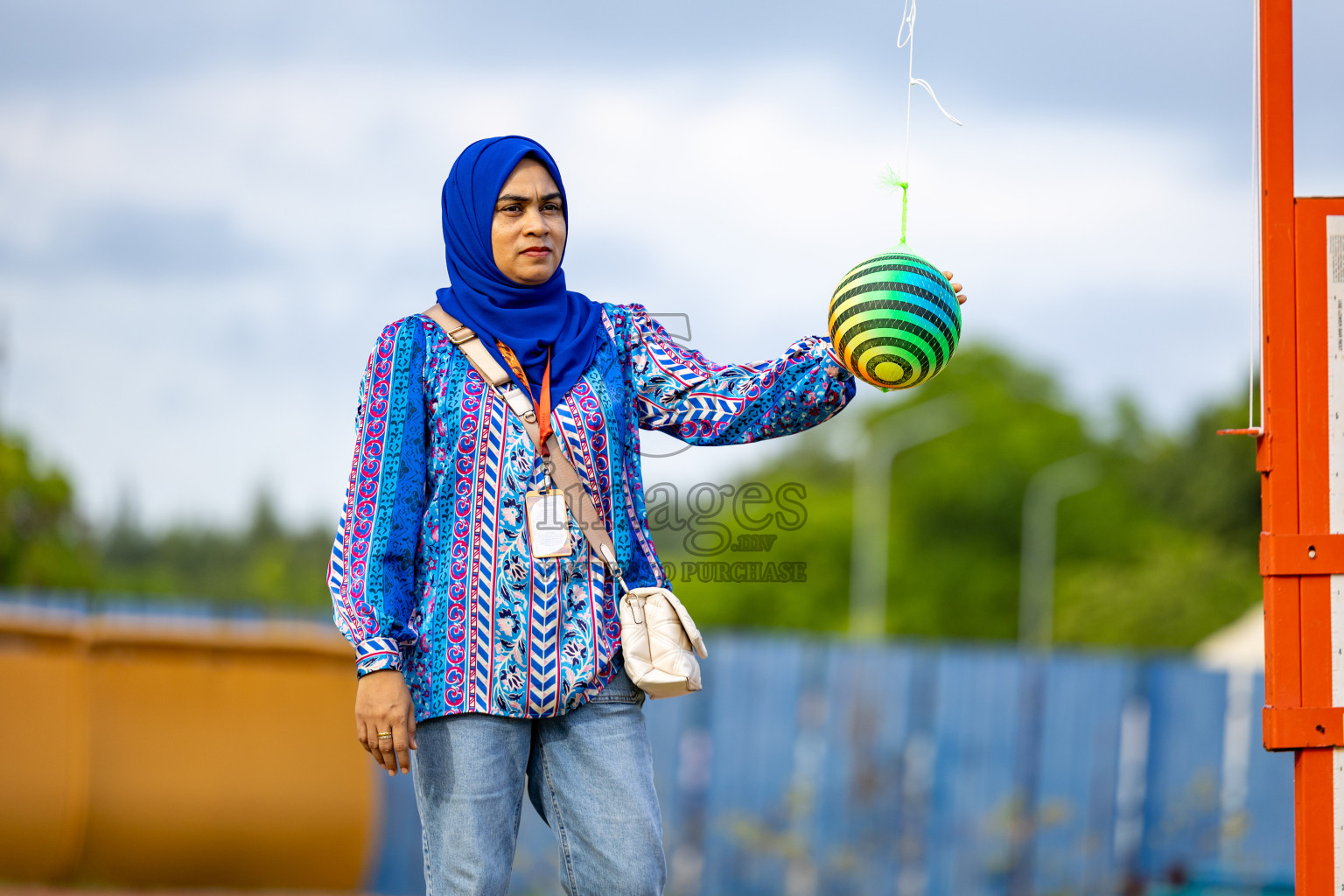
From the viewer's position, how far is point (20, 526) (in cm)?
1302

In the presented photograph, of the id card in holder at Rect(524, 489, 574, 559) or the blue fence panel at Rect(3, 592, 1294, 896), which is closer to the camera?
the id card in holder at Rect(524, 489, 574, 559)

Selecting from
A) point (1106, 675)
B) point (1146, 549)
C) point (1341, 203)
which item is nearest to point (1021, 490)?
point (1146, 549)

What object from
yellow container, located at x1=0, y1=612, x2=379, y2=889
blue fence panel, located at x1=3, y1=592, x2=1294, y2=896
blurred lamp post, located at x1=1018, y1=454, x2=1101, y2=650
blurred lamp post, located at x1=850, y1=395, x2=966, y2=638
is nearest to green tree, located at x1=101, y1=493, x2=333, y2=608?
blue fence panel, located at x1=3, y1=592, x2=1294, y2=896

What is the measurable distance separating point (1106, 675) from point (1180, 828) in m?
1.24

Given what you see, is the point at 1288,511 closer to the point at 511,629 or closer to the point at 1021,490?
the point at 511,629

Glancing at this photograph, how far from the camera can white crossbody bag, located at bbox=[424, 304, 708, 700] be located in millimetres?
2766

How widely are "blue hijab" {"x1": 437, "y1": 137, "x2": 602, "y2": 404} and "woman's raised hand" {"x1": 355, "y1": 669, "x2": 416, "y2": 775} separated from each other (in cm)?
66

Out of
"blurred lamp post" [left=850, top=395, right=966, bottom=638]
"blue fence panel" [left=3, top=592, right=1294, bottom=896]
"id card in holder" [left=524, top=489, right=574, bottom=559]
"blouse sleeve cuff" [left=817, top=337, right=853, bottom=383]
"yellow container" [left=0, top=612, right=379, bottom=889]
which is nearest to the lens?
"id card in holder" [left=524, top=489, right=574, bottom=559]

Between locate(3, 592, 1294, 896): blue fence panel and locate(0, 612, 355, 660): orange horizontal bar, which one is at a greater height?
locate(0, 612, 355, 660): orange horizontal bar

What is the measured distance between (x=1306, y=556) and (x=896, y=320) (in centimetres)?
112

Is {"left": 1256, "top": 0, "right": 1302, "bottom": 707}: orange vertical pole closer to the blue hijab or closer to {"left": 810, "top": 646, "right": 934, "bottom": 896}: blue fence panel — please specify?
the blue hijab

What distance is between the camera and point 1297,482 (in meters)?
3.15

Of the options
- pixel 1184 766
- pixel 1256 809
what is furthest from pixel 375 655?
pixel 1256 809

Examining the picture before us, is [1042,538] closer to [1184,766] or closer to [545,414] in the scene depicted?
[1184,766]
